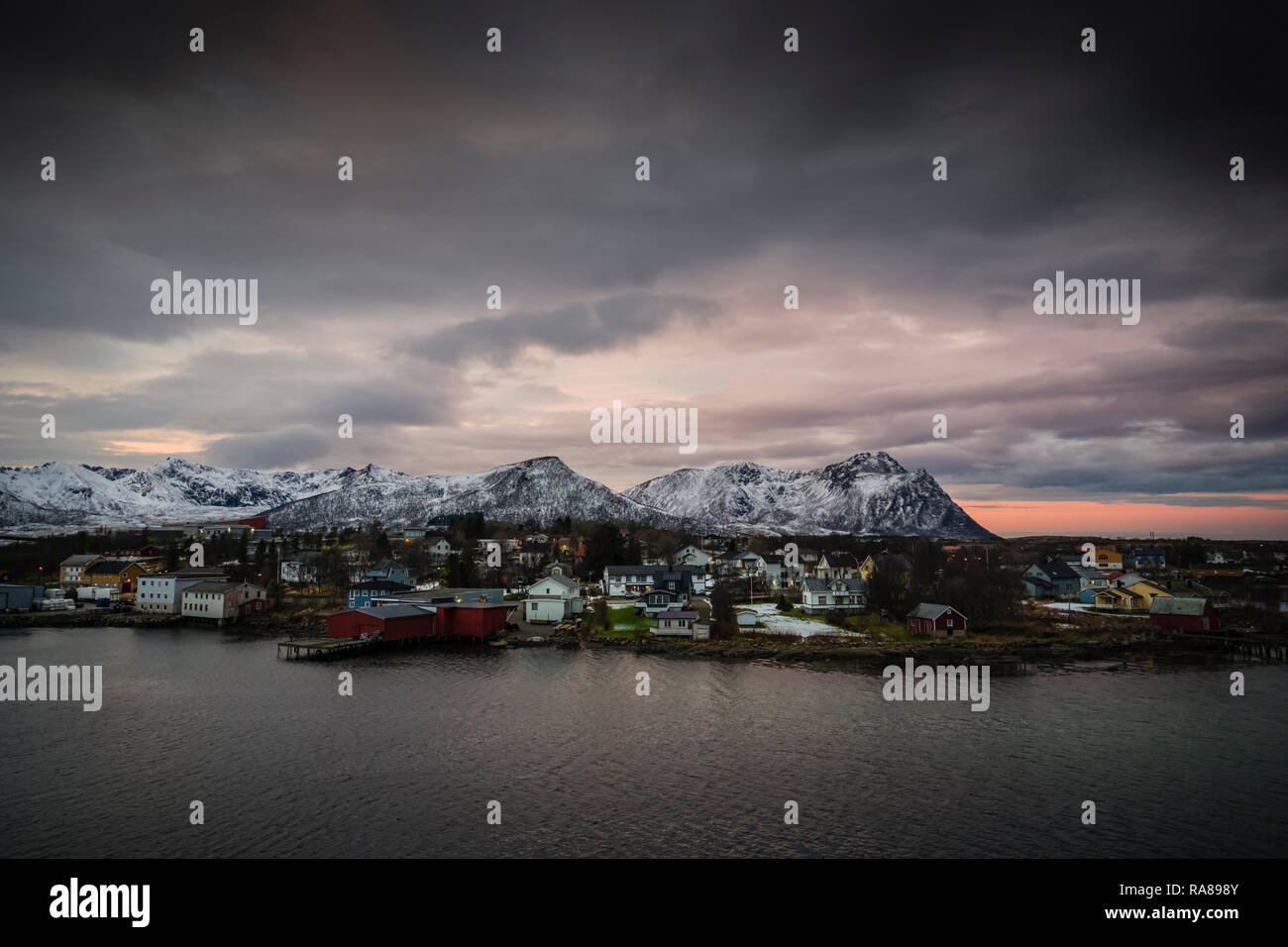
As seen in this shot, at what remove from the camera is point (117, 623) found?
66.1m

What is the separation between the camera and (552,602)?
2496 inches

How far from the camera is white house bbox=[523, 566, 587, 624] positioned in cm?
6303

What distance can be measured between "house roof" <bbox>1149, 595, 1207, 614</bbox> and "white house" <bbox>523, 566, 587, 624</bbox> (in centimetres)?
4936

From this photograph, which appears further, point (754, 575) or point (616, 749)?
point (754, 575)

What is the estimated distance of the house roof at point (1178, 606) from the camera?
5484 cm

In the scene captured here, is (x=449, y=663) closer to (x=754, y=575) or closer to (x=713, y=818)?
(x=713, y=818)

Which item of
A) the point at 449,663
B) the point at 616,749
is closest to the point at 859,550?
the point at 449,663

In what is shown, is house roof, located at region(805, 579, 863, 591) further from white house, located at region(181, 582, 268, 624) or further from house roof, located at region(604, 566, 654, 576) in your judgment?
white house, located at region(181, 582, 268, 624)

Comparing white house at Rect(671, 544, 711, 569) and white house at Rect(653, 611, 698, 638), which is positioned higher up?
white house at Rect(671, 544, 711, 569)

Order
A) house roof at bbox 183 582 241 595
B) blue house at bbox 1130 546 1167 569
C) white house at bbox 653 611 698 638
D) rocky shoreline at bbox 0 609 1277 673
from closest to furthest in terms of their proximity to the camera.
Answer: rocky shoreline at bbox 0 609 1277 673 → white house at bbox 653 611 698 638 → house roof at bbox 183 582 241 595 → blue house at bbox 1130 546 1167 569

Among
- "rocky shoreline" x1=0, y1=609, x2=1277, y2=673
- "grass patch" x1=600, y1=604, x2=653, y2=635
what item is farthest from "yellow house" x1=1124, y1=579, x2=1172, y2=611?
"grass patch" x1=600, y1=604, x2=653, y2=635

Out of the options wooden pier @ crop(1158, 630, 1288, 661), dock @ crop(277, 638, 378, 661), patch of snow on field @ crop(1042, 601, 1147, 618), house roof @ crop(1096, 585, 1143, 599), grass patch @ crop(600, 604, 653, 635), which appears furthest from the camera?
house roof @ crop(1096, 585, 1143, 599)

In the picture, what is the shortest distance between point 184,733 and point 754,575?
2710 inches
